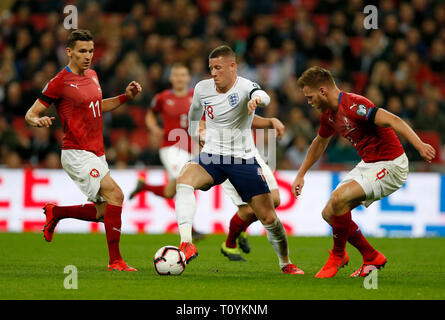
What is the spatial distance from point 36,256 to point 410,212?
663 centimetres

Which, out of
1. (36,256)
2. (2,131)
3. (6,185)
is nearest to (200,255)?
(36,256)

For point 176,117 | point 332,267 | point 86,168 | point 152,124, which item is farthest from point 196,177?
point 152,124

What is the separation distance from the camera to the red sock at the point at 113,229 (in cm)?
734

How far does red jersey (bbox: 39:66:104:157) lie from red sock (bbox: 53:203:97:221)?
2.21ft

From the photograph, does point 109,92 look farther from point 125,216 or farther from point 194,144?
point 194,144

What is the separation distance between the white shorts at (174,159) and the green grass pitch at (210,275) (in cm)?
103

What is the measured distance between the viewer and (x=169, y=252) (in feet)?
22.0

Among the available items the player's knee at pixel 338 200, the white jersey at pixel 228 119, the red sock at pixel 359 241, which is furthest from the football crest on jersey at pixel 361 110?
the red sock at pixel 359 241

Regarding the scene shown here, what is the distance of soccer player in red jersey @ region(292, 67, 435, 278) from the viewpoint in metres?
6.76

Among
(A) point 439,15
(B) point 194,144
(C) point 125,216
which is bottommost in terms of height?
(C) point 125,216

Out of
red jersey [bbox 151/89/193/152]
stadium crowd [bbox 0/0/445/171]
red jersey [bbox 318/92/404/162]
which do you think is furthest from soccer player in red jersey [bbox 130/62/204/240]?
red jersey [bbox 318/92/404/162]

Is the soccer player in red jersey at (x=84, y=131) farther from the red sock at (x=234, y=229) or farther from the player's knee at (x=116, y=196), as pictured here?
the red sock at (x=234, y=229)

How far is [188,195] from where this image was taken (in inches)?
272

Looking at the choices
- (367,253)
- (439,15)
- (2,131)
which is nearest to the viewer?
(367,253)
